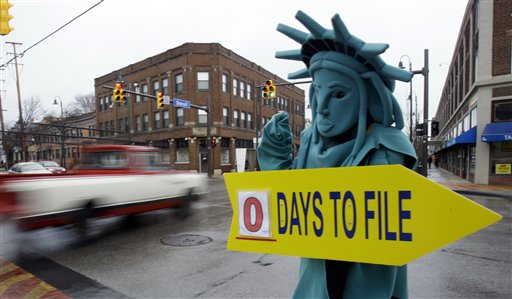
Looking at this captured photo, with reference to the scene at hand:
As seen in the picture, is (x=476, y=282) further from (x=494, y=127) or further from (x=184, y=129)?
(x=184, y=129)

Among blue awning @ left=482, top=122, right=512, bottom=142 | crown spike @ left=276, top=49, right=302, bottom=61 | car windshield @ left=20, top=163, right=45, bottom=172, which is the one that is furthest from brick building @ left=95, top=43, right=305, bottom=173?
crown spike @ left=276, top=49, right=302, bottom=61

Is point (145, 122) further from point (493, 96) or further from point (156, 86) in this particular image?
point (493, 96)

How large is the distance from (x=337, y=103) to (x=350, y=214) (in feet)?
2.02

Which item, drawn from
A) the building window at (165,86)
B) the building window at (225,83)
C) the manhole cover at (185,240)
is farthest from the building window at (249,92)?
the manhole cover at (185,240)

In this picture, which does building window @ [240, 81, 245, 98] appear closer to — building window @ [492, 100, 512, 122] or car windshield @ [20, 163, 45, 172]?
car windshield @ [20, 163, 45, 172]

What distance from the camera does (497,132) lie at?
47.5 ft

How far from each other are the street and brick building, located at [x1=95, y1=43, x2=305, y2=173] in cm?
1628

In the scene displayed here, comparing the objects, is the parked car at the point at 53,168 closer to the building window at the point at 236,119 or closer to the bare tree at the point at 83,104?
the building window at the point at 236,119

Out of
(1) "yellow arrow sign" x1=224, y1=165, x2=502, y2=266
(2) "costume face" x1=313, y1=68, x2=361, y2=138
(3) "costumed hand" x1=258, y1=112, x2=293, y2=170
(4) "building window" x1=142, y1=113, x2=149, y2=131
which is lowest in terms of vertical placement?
(1) "yellow arrow sign" x1=224, y1=165, x2=502, y2=266

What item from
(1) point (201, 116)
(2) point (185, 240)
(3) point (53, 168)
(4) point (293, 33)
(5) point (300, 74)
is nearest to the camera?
(4) point (293, 33)

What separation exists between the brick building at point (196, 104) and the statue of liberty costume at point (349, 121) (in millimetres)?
20885

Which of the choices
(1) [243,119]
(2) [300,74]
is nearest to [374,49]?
(2) [300,74]

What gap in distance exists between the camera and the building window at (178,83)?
26341mm

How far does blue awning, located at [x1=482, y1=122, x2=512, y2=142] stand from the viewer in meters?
14.2
